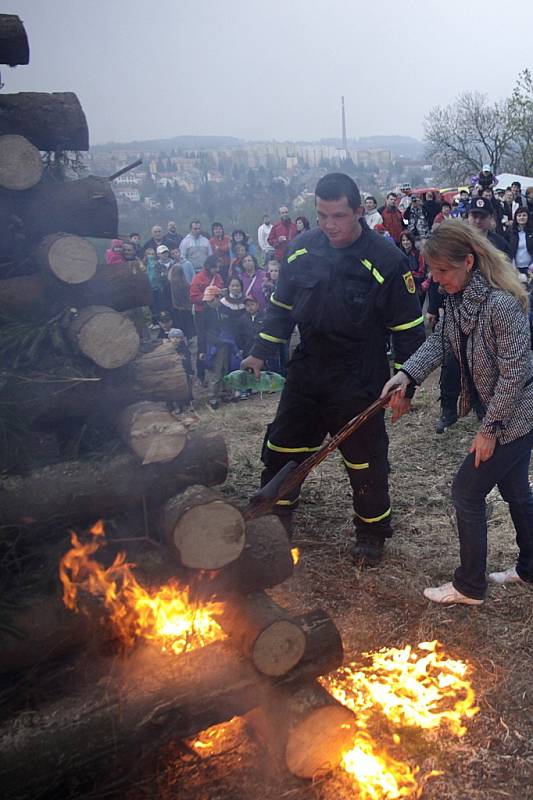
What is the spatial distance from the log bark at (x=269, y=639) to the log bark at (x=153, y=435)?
872mm

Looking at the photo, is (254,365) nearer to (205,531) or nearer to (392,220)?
(205,531)

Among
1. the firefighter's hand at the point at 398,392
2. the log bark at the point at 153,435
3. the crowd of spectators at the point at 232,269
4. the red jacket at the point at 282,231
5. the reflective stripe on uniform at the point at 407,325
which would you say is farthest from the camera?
the red jacket at the point at 282,231

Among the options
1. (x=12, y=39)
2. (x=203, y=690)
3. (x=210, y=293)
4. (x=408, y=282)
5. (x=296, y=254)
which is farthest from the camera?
(x=210, y=293)

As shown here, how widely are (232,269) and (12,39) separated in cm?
777

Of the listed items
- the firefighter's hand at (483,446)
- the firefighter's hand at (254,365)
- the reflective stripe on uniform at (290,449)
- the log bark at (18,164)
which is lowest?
the reflective stripe on uniform at (290,449)

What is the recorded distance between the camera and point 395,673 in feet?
10.9

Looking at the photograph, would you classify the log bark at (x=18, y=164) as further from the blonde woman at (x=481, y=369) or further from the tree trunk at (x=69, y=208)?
the blonde woman at (x=481, y=369)

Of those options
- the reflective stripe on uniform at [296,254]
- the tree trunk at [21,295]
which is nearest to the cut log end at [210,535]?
the tree trunk at [21,295]

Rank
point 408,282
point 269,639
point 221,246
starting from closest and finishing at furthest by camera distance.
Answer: point 269,639 < point 408,282 < point 221,246

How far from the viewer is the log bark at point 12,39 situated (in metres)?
3.47

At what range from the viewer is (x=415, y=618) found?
Answer: 12.6 ft

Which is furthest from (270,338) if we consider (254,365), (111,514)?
(111,514)

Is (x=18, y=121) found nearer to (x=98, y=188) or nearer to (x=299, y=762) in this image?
(x=98, y=188)

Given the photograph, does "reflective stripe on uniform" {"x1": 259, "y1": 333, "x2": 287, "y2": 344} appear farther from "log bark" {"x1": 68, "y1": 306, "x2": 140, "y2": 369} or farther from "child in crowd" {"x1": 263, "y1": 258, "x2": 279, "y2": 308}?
"child in crowd" {"x1": 263, "y1": 258, "x2": 279, "y2": 308}
